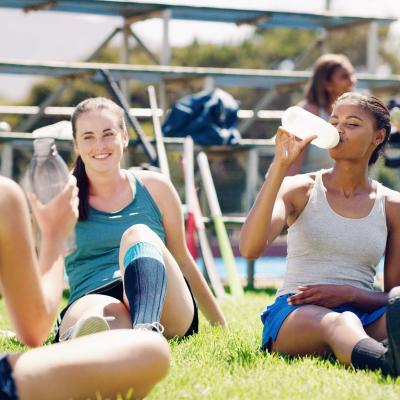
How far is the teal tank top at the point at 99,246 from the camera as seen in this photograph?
3600mm

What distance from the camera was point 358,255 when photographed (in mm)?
3447

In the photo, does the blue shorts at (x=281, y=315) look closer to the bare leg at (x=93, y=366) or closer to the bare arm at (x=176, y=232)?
the bare arm at (x=176, y=232)

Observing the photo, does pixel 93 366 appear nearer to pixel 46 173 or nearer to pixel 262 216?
pixel 46 173

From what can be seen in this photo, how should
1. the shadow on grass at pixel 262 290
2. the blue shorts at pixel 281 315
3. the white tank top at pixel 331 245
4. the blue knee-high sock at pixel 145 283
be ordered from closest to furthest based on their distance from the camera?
the blue knee-high sock at pixel 145 283
the blue shorts at pixel 281 315
the white tank top at pixel 331 245
the shadow on grass at pixel 262 290

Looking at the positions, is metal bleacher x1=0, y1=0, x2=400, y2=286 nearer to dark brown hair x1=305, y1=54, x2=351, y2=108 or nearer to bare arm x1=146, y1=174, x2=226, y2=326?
dark brown hair x1=305, y1=54, x2=351, y2=108

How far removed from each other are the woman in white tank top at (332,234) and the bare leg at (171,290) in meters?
0.27

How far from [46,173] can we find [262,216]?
4.17 ft

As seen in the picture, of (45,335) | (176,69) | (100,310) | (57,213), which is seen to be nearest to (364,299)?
(100,310)

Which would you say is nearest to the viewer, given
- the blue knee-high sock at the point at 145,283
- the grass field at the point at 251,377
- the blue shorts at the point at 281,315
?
the grass field at the point at 251,377

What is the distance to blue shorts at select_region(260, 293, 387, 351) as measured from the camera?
3.32 m

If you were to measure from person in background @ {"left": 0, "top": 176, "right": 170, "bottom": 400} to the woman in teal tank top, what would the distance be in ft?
2.95

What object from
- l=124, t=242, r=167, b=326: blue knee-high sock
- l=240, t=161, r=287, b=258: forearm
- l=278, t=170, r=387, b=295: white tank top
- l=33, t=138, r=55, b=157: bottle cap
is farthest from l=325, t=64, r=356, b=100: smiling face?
l=33, t=138, r=55, b=157: bottle cap

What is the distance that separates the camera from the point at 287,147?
324cm

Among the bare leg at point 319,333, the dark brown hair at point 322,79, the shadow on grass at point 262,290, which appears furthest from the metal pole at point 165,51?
the bare leg at point 319,333
